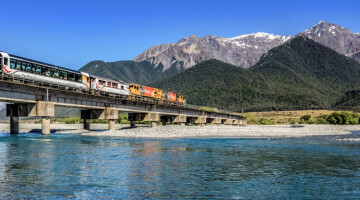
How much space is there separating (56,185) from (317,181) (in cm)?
1461

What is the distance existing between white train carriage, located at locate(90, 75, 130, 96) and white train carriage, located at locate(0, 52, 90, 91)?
7.23ft

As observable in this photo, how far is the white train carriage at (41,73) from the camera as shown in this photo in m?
45.4

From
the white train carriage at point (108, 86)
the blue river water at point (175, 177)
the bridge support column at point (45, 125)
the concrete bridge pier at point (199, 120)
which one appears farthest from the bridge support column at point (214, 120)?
the blue river water at point (175, 177)

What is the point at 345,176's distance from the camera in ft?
66.0

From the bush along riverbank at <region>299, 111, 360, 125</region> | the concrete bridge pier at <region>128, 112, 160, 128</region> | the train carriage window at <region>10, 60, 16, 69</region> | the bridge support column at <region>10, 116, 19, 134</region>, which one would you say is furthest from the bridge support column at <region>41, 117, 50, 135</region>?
the bush along riverbank at <region>299, 111, 360, 125</region>

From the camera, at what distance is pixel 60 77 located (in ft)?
182

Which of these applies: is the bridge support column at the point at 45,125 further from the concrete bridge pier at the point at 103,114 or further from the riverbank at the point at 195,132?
the concrete bridge pier at the point at 103,114

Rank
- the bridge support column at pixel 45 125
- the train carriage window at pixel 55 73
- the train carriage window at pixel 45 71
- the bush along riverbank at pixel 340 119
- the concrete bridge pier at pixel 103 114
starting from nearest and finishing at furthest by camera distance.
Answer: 1. the train carriage window at pixel 45 71
2. the bridge support column at pixel 45 125
3. the train carriage window at pixel 55 73
4. the concrete bridge pier at pixel 103 114
5. the bush along riverbank at pixel 340 119

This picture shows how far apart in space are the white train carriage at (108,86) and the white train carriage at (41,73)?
2205mm

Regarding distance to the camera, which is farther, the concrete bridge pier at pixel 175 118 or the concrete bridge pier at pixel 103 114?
the concrete bridge pier at pixel 175 118

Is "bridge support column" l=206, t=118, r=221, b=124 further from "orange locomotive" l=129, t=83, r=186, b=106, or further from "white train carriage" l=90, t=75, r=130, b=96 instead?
"white train carriage" l=90, t=75, r=130, b=96

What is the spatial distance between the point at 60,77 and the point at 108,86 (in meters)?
14.5

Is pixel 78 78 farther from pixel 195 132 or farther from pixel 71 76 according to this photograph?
pixel 195 132

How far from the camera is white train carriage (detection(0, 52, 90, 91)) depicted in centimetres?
4544
